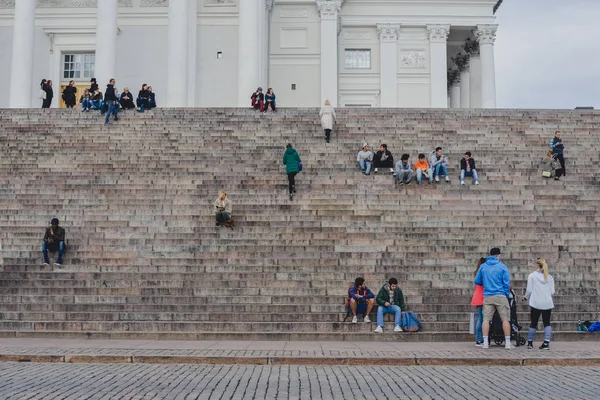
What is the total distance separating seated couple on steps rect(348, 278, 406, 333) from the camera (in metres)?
14.1

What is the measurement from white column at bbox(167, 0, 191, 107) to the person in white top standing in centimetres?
2607

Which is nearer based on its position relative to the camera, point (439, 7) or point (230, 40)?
point (230, 40)

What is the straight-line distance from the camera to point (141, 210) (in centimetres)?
1914

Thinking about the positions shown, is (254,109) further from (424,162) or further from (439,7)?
(439,7)

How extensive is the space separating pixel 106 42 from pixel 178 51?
11.8 ft

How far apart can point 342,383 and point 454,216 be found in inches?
404

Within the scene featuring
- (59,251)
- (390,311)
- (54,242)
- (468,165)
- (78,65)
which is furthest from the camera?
(78,65)

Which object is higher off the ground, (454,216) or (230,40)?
(230,40)

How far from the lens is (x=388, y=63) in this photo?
1795 inches

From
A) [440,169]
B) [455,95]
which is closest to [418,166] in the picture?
[440,169]

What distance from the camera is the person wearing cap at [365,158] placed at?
846 inches

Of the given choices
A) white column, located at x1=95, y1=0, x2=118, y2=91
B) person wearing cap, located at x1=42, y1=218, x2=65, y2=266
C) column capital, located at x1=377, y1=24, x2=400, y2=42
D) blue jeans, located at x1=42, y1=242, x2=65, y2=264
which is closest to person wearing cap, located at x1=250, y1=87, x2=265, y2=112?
white column, located at x1=95, y1=0, x2=118, y2=91

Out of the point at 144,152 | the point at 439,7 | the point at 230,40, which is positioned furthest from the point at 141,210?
the point at 439,7

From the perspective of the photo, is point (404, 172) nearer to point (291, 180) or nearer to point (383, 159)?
point (383, 159)
